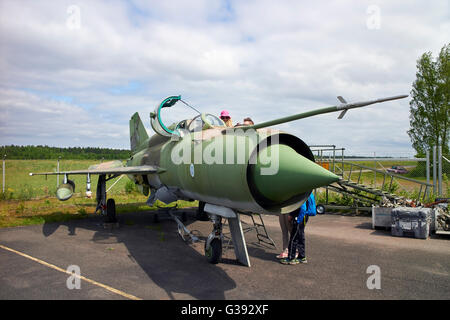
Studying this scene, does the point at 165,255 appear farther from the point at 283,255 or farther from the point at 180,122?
the point at 180,122

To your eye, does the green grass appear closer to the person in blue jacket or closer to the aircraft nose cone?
the person in blue jacket

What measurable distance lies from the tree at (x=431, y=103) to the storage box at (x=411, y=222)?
66.8 ft

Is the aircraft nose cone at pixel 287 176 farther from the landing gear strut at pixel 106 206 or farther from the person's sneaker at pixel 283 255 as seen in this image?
the landing gear strut at pixel 106 206

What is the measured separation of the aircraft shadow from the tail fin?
3193 millimetres

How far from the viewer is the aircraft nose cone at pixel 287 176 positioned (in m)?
3.61

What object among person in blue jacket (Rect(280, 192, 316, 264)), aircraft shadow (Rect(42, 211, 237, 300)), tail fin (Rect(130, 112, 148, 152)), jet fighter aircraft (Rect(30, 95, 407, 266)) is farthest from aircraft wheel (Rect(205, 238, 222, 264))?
tail fin (Rect(130, 112, 148, 152))

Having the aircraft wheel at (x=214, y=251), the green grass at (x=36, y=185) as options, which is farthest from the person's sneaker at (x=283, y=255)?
the green grass at (x=36, y=185)

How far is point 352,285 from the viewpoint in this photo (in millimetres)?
4824

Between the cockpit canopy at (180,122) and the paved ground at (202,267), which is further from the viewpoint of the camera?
the cockpit canopy at (180,122)

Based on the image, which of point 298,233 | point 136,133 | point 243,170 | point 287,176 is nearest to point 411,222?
point 298,233

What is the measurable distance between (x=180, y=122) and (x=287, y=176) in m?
4.17
